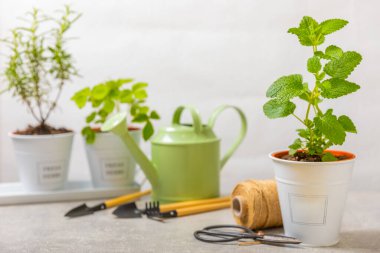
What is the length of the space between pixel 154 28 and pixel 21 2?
1.30ft

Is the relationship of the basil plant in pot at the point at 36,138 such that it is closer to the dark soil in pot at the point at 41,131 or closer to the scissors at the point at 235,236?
the dark soil in pot at the point at 41,131

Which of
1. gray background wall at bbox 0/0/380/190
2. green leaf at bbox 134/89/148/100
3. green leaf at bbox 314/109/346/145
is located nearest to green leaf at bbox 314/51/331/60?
green leaf at bbox 314/109/346/145

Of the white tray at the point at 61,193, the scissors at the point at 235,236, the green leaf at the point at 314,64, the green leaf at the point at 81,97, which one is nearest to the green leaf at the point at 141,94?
the green leaf at the point at 81,97

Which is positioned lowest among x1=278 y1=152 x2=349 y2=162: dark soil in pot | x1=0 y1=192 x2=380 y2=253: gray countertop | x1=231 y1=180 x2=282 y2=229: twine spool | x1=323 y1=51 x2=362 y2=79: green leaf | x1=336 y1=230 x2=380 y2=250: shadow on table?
x1=336 y1=230 x2=380 y2=250: shadow on table

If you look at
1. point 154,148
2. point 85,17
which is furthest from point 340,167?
point 85,17

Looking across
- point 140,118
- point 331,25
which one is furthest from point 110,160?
point 331,25

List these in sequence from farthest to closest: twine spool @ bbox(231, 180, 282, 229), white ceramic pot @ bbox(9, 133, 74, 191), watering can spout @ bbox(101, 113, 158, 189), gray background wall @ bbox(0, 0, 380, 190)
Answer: gray background wall @ bbox(0, 0, 380, 190) → white ceramic pot @ bbox(9, 133, 74, 191) → watering can spout @ bbox(101, 113, 158, 189) → twine spool @ bbox(231, 180, 282, 229)

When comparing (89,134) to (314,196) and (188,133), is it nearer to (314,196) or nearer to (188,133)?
(188,133)

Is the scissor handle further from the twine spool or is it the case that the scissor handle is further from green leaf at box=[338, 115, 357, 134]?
green leaf at box=[338, 115, 357, 134]

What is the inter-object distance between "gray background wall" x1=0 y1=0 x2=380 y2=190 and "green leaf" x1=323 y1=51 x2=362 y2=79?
26.9 inches

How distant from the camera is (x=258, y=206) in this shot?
119cm

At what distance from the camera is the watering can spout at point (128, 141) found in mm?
1334

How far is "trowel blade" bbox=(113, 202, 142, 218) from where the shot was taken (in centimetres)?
134

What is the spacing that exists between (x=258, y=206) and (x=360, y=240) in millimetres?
204
